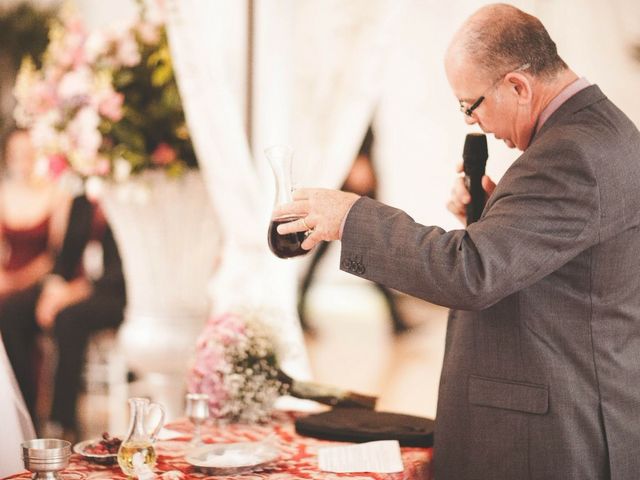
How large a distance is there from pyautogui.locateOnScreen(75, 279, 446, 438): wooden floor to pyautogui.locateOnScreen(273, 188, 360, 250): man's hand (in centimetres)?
122

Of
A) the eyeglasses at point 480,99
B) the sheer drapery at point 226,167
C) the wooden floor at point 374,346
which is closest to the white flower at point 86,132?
the sheer drapery at point 226,167

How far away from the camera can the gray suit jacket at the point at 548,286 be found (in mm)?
1612

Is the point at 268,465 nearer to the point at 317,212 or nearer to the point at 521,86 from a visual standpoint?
the point at 317,212

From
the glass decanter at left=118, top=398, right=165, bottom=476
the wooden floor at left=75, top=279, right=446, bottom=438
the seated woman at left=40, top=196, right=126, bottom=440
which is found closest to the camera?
the glass decanter at left=118, top=398, right=165, bottom=476

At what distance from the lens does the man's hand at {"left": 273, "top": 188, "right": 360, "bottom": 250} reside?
1.75 metres

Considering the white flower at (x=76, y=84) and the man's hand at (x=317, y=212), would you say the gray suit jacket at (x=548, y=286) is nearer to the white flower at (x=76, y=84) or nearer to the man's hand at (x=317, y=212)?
the man's hand at (x=317, y=212)

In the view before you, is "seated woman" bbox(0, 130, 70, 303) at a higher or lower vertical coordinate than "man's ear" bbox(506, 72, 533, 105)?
higher

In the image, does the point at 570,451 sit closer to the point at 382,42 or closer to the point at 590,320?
the point at 590,320

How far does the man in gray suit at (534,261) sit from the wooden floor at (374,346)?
43.9 inches

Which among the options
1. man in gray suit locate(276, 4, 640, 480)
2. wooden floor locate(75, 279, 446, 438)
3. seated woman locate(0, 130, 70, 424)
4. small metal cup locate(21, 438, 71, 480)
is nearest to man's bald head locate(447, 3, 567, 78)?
man in gray suit locate(276, 4, 640, 480)

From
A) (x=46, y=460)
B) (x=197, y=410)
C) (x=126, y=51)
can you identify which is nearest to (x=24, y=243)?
(x=126, y=51)

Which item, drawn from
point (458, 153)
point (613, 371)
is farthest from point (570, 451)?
point (458, 153)

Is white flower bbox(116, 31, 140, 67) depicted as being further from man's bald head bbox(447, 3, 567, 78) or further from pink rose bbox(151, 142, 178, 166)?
man's bald head bbox(447, 3, 567, 78)

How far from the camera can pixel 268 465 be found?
190cm
